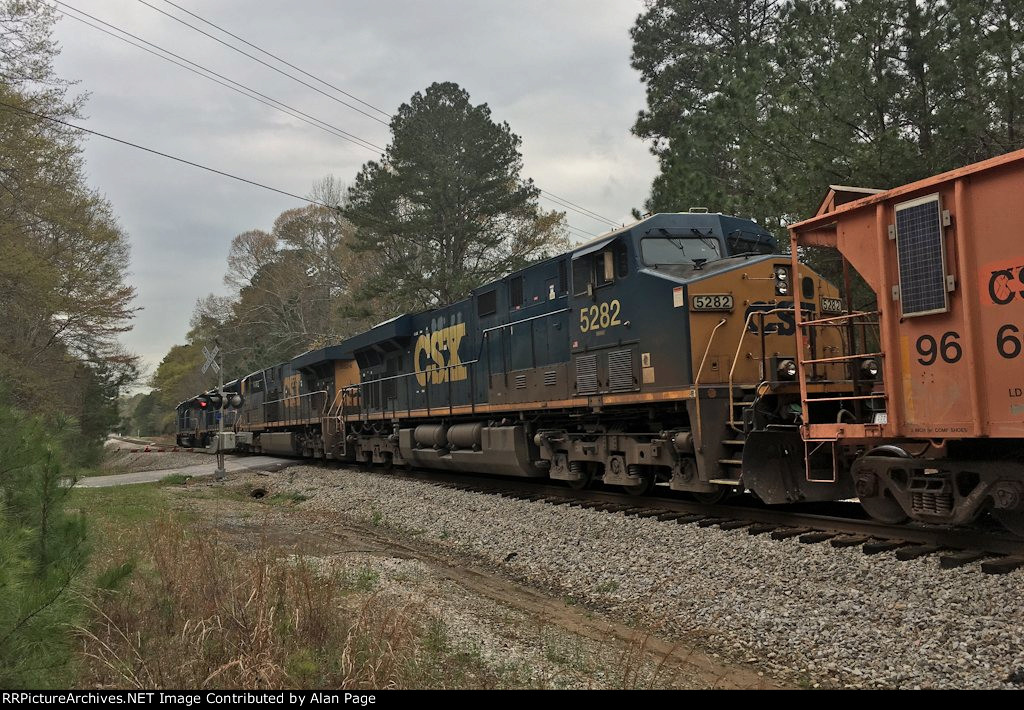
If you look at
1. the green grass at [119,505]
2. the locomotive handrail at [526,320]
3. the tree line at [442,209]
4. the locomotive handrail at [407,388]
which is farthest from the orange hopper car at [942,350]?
the tree line at [442,209]

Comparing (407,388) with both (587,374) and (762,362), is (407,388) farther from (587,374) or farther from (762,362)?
(762,362)

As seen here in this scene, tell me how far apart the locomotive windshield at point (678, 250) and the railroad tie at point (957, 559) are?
4.92 metres

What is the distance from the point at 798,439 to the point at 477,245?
25806 millimetres

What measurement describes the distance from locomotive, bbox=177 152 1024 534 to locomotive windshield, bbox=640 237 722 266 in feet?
0.10

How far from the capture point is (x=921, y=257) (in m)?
5.82

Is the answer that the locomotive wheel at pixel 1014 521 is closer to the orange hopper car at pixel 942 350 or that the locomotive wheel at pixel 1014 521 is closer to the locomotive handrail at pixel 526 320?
the orange hopper car at pixel 942 350

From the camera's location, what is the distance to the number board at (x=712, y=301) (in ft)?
28.6

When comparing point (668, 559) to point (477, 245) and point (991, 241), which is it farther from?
point (477, 245)

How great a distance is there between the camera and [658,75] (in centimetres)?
2617

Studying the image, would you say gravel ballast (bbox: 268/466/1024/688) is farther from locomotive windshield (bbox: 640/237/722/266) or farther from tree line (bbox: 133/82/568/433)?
tree line (bbox: 133/82/568/433)

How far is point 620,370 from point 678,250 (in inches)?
74.2

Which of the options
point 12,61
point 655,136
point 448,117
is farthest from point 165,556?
point 448,117

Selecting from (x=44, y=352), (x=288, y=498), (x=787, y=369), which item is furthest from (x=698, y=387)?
(x=44, y=352)

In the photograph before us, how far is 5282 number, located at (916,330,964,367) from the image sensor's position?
5555mm
